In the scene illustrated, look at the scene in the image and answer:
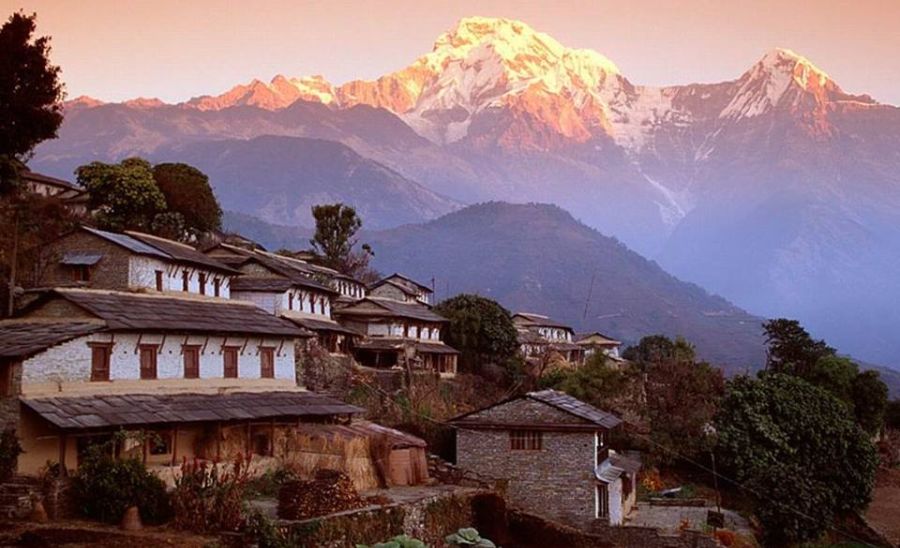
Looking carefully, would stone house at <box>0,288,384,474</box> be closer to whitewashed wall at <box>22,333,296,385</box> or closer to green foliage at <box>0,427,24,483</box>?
whitewashed wall at <box>22,333,296,385</box>

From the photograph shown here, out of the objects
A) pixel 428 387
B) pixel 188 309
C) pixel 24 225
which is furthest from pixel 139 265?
pixel 428 387

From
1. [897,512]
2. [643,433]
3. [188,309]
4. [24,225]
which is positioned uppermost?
[24,225]

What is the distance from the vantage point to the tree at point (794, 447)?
45.0 metres

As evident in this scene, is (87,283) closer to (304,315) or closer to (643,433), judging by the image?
(304,315)

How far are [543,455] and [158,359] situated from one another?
1427 centimetres

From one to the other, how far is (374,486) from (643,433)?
79.8 feet

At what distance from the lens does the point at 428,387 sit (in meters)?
56.6

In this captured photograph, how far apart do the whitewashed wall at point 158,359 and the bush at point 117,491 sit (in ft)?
12.1

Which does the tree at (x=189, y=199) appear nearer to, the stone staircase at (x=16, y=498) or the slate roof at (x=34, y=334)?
the slate roof at (x=34, y=334)

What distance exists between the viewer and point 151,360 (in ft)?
109

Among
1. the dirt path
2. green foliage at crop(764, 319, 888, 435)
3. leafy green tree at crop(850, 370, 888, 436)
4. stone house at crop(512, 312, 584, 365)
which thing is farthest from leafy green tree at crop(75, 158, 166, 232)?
leafy green tree at crop(850, 370, 888, 436)

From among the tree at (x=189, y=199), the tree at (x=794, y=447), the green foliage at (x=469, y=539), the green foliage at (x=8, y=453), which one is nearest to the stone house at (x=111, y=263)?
the green foliage at (x=8, y=453)

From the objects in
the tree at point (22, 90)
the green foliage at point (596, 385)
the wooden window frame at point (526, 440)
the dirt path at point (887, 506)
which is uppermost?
the tree at point (22, 90)

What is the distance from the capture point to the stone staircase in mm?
24984
